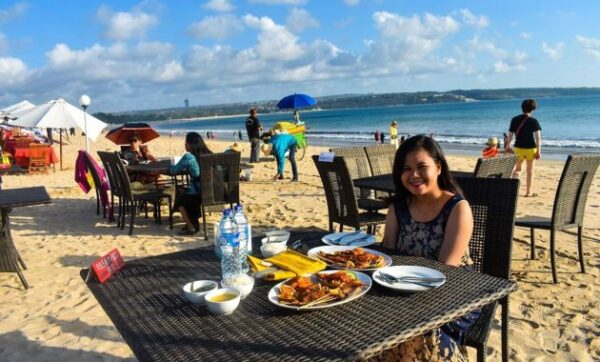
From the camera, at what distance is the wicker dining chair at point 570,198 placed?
3.72m

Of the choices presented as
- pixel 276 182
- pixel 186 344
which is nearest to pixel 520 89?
pixel 276 182

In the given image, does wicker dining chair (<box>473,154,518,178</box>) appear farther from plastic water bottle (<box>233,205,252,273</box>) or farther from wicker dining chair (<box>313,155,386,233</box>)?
plastic water bottle (<box>233,205,252,273</box>)

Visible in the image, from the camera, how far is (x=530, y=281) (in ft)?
12.7

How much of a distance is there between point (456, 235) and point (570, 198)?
2.26m

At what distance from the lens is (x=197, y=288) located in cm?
176

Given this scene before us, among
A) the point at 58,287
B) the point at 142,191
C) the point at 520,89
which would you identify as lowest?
the point at 58,287

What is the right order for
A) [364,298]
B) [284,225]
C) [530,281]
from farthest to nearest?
[284,225] → [530,281] → [364,298]

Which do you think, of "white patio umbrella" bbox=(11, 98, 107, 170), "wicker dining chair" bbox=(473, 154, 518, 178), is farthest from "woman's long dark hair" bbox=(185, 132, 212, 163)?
"white patio umbrella" bbox=(11, 98, 107, 170)

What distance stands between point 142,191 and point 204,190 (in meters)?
1.48

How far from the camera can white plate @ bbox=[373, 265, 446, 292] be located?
5.57ft

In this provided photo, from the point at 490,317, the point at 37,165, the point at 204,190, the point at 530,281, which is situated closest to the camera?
the point at 490,317

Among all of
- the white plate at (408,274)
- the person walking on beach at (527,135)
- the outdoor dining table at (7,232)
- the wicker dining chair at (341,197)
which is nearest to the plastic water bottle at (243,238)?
the white plate at (408,274)

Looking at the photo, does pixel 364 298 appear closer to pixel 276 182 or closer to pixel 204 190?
pixel 204 190

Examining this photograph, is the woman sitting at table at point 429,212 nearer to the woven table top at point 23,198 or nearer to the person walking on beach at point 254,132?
the woven table top at point 23,198
